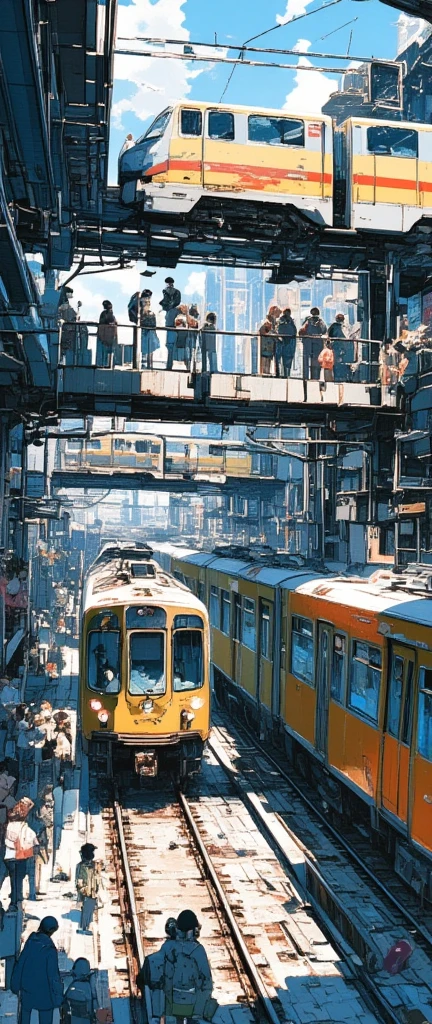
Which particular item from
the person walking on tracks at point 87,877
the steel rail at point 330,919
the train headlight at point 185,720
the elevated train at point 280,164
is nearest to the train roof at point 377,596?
the train headlight at point 185,720

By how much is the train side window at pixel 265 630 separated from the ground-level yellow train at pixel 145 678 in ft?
5.91

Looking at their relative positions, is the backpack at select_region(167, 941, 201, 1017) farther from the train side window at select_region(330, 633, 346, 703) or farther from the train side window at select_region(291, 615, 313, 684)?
the train side window at select_region(291, 615, 313, 684)

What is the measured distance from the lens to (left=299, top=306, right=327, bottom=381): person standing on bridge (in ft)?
52.6

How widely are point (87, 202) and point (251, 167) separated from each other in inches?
113

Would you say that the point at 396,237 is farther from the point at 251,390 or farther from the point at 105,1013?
the point at 105,1013

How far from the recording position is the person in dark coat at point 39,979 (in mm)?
6582

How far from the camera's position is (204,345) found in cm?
1579

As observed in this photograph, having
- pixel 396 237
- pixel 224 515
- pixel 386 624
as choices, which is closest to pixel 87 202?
pixel 396 237

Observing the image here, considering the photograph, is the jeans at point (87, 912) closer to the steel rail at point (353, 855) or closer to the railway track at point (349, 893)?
the railway track at point (349, 893)

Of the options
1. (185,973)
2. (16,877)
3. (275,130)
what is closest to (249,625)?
(16,877)

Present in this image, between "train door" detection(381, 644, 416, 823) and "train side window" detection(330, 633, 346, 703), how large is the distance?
5.14 feet

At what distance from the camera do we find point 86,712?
1277 cm

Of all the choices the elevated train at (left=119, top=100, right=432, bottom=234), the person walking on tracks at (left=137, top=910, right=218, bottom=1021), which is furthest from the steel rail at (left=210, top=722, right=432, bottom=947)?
the elevated train at (left=119, top=100, right=432, bottom=234)

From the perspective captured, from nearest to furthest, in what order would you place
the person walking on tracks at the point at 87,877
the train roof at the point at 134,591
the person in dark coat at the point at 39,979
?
the person in dark coat at the point at 39,979 < the person walking on tracks at the point at 87,877 < the train roof at the point at 134,591
